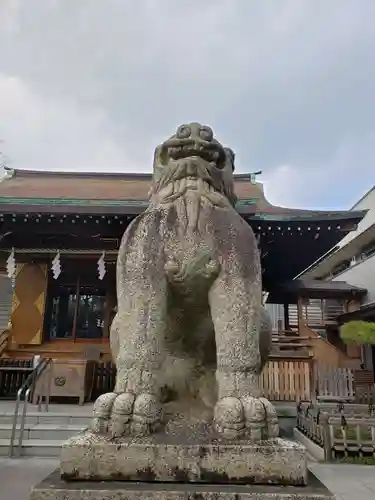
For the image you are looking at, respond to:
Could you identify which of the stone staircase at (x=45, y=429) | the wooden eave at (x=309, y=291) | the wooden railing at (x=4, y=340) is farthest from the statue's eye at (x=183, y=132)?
the wooden eave at (x=309, y=291)

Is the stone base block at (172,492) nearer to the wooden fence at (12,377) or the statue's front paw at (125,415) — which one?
the statue's front paw at (125,415)

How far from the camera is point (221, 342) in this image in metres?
1.92

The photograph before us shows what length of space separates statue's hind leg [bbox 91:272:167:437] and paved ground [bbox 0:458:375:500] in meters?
2.37

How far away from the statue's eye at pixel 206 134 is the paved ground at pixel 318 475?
3100mm

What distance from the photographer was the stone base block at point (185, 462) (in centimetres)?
161

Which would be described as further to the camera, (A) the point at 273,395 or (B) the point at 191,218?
(A) the point at 273,395

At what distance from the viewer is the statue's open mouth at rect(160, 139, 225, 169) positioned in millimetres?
2242

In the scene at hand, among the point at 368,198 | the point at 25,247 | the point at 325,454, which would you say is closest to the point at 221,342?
the point at 325,454

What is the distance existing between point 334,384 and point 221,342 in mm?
7603

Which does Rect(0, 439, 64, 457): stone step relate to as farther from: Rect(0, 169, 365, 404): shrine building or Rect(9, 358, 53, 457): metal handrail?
Rect(0, 169, 365, 404): shrine building

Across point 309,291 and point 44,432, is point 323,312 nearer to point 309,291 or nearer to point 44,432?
point 309,291

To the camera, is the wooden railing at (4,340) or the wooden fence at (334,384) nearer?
the wooden fence at (334,384)

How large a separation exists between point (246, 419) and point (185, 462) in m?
0.28

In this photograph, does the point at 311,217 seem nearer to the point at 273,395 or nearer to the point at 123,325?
the point at 273,395
